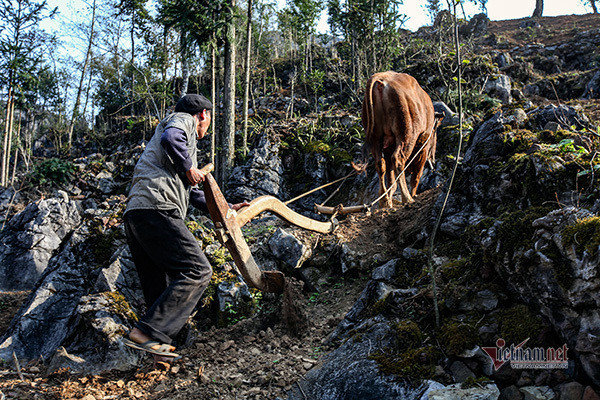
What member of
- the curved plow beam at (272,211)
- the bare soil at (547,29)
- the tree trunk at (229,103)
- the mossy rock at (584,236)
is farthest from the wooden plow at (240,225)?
the bare soil at (547,29)

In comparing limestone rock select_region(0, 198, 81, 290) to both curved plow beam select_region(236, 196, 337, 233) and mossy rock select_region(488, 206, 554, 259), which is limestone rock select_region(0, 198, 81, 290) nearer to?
curved plow beam select_region(236, 196, 337, 233)

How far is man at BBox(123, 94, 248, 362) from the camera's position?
2.94 metres

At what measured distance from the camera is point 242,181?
11.3m

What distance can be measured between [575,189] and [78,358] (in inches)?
177

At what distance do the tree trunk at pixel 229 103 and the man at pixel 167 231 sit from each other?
Answer: 1005cm

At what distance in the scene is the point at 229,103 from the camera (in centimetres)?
1328

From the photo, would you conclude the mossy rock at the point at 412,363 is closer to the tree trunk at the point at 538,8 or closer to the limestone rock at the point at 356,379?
the limestone rock at the point at 356,379

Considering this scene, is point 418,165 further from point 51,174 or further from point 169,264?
point 51,174

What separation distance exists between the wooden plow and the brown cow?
279cm

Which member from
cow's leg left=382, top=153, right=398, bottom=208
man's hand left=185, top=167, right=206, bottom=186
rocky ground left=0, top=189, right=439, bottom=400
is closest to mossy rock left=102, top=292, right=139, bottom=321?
rocky ground left=0, top=189, right=439, bottom=400

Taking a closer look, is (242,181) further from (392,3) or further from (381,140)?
(392,3)

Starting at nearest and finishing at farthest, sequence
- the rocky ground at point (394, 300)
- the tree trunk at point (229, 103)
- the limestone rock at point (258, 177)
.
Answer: the rocky ground at point (394, 300) < the limestone rock at point (258, 177) < the tree trunk at point (229, 103)

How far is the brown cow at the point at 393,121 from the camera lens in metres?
6.02

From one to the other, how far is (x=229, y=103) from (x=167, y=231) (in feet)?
35.9
